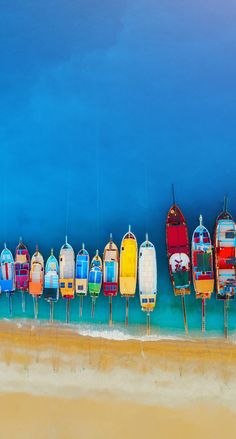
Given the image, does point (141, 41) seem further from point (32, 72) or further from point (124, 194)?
point (124, 194)

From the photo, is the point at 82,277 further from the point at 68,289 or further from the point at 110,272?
the point at 110,272

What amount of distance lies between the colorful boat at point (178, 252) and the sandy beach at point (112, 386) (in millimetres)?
684

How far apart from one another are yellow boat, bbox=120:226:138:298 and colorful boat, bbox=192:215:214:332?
888 mm

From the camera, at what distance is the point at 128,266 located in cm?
720

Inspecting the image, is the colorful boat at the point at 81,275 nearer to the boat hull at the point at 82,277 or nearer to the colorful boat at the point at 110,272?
the boat hull at the point at 82,277

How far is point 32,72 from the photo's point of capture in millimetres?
7629

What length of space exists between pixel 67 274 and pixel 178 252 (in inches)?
68.1

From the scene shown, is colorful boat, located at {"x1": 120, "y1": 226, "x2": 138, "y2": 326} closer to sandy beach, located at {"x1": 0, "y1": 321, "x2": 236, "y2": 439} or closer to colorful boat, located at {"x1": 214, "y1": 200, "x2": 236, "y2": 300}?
sandy beach, located at {"x1": 0, "y1": 321, "x2": 236, "y2": 439}

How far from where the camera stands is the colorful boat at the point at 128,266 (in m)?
7.18

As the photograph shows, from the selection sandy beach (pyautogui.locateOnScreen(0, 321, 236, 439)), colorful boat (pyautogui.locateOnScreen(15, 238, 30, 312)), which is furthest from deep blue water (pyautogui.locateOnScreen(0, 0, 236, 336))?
sandy beach (pyautogui.locateOnScreen(0, 321, 236, 439))

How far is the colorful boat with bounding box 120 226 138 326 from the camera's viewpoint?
718cm

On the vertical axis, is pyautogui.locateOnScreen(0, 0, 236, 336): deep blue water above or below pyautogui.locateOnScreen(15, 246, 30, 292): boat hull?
above

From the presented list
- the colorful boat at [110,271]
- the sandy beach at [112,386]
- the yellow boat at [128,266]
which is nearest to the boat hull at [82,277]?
the colorful boat at [110,271]

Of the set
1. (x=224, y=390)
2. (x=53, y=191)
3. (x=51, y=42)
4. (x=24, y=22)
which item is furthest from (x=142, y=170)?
(x=224, y=390)
